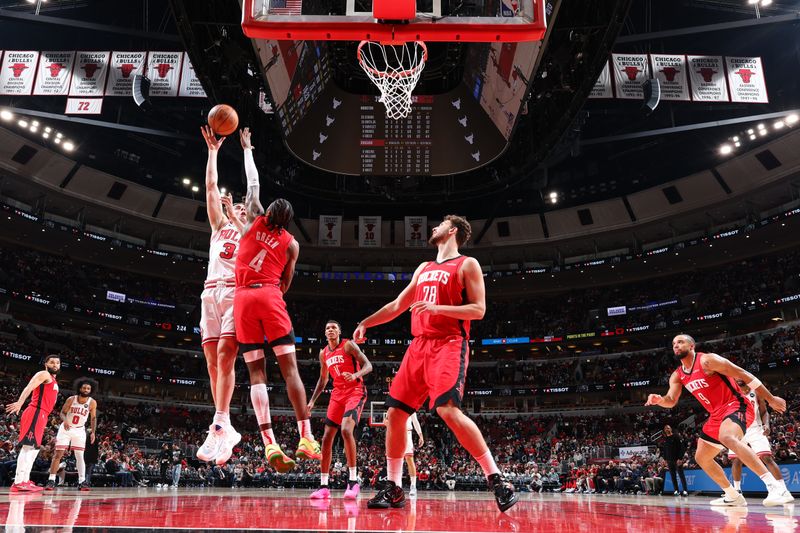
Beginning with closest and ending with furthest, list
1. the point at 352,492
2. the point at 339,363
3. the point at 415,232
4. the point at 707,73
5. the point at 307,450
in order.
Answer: the point at 307,450 → the point at 352,492 → the point at 339,363 → the point at 707,73 → the point at 415,232

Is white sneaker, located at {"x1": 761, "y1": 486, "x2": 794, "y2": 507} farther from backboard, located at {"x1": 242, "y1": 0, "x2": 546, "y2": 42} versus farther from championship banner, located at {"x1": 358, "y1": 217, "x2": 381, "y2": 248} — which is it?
championship banner, located at {"x1": 358, "y1": 217, "x2": 381, "y2": 248}

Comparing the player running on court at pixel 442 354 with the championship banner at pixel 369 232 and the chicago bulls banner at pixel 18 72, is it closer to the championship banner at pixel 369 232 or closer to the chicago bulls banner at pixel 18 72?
the chicago bulls banner at pixel 18 72

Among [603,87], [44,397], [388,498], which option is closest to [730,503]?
[388,498]

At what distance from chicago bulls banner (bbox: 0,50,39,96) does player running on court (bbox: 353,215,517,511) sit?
16.6 metres

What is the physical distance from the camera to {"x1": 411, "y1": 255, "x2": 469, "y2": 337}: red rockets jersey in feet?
15.1

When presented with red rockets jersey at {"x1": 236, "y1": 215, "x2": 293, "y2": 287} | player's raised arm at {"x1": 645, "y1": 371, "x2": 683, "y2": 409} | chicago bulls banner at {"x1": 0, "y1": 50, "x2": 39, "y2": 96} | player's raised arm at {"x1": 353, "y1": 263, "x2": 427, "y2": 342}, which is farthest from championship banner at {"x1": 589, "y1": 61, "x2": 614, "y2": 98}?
chicago bulls banner at {"x1": 0, "y1": 50, "x2": 39, "y2": 96}

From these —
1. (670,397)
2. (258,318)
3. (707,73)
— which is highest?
(707,73)

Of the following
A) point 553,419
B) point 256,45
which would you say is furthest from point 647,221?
point 256,45

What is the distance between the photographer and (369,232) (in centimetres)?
3234

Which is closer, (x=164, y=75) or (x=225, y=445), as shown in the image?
(x=225, y=445)

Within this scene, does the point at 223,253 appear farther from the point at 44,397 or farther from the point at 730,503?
the point at 730,503

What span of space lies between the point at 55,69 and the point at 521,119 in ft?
46.5

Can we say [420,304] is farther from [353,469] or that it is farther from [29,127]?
[29,127]

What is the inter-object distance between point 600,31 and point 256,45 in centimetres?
834
